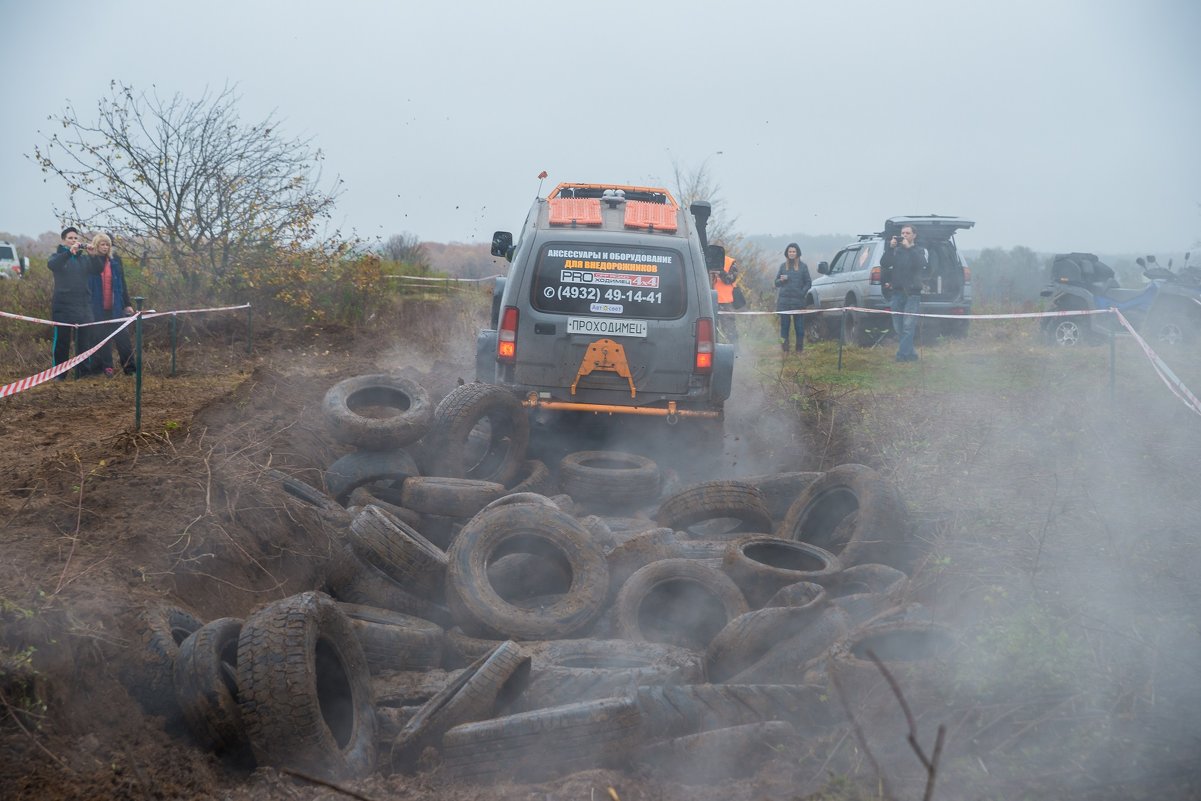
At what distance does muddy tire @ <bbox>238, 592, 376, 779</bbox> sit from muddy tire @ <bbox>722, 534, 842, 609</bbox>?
2.55 meters

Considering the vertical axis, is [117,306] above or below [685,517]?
above

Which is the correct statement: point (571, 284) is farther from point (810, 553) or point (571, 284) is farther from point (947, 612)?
point (947, 612)

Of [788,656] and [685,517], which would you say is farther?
[685,517]

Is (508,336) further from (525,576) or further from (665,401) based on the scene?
(525,576)

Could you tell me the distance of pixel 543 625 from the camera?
575 cm

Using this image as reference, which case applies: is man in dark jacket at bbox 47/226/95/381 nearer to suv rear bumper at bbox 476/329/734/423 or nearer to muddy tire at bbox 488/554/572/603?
suv rear bumper at bbox 476/329/734/423

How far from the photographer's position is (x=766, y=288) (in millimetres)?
31922

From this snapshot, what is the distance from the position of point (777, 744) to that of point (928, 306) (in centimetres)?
1295

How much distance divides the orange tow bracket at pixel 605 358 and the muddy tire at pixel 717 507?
1605mm

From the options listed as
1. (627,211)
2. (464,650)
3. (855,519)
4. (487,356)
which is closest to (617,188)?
(627,211)

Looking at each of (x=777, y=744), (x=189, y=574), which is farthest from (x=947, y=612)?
(x=189, y=574)

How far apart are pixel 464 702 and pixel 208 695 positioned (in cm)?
110

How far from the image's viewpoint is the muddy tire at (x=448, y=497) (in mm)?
7473

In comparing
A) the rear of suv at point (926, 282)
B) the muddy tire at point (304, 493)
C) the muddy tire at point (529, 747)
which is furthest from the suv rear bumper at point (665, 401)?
the rear of suv at point (926, 282)
